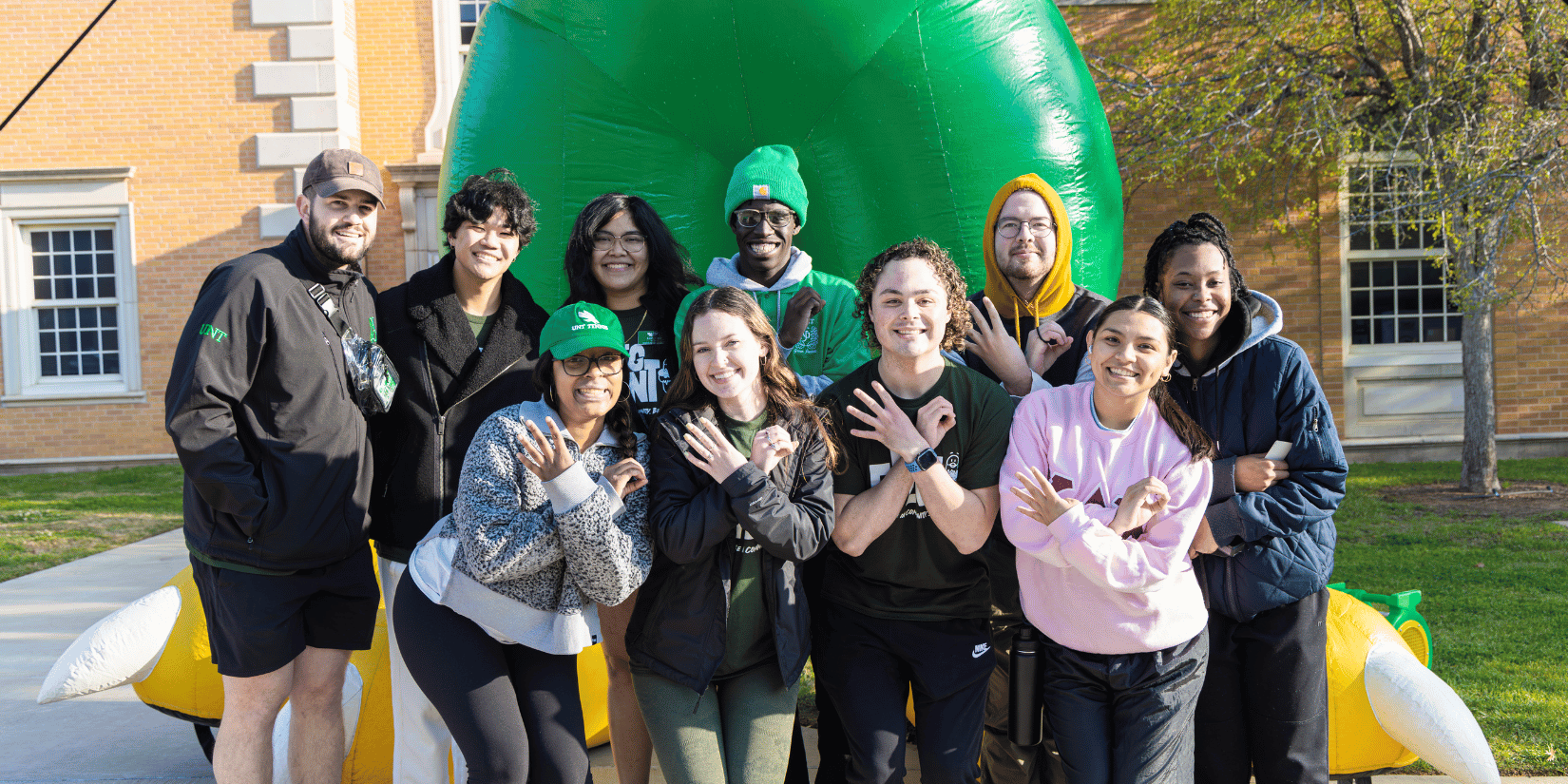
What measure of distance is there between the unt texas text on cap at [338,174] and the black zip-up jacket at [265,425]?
0.73ft

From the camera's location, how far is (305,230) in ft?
8.66

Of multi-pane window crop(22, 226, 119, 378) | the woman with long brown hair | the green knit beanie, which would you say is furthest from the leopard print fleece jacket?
multi-pane window crop(22, 226, 119, 378)

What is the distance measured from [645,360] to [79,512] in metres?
8.80

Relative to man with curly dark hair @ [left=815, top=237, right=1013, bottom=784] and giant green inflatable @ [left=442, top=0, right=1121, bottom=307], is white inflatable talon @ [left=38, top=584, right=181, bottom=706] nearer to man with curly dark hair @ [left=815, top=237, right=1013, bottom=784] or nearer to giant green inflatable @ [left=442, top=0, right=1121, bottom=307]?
giant green inflatable @ [left=442, top=0, right=1121, bottom=307]

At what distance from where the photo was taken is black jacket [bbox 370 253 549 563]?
2613 millimetres

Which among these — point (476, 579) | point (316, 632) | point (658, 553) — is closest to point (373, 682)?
point (316, 632)

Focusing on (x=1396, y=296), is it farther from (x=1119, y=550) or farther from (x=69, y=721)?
(x=69, y=721)

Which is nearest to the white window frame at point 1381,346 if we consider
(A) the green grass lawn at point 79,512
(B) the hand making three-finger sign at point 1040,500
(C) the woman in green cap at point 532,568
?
(B) the hand making three-finger sign at point 1040,500

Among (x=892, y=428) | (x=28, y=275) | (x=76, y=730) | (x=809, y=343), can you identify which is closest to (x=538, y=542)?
(x=892, y=428)

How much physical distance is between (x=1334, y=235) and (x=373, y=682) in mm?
11085

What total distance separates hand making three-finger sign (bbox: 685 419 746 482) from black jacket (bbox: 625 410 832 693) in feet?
0.08

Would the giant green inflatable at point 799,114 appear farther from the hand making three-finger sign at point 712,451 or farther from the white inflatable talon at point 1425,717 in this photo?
the white inflatable talon at point 1425,717

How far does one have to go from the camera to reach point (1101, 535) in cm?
214

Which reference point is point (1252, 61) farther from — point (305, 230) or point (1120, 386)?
point (305, 230)
